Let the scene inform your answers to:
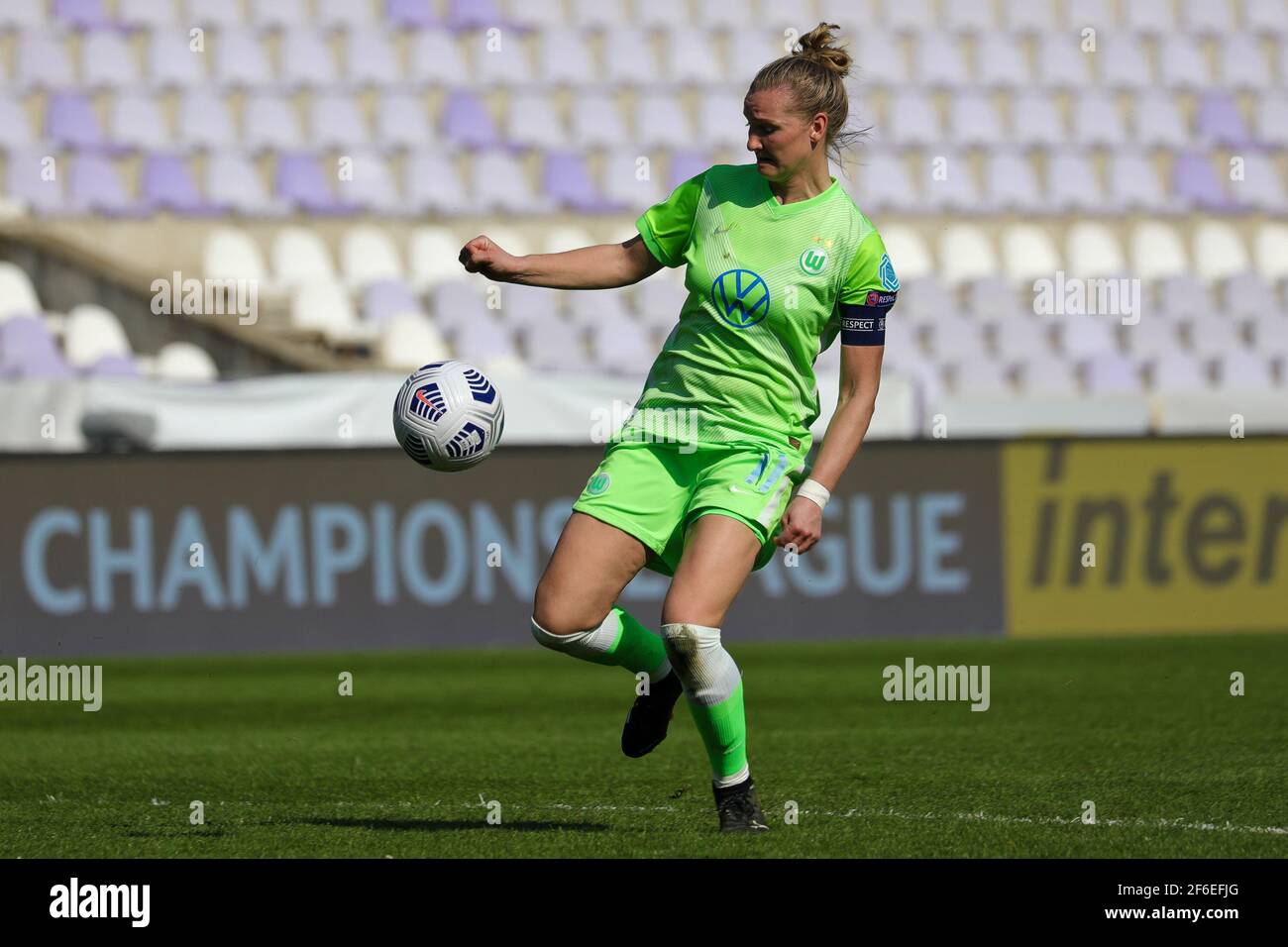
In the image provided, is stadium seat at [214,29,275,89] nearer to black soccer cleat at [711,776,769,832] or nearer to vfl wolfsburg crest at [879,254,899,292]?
vfl wolfsburg crest at [879,254,899,292]

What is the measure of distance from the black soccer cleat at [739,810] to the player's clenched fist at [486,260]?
5.33 feet

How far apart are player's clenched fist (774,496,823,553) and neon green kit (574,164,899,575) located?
17 centimetres

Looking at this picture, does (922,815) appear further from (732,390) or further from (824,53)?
(824,53)

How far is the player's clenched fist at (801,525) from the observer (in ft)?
18.7

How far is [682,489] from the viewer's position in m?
6.10

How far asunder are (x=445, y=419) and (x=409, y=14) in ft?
54.1

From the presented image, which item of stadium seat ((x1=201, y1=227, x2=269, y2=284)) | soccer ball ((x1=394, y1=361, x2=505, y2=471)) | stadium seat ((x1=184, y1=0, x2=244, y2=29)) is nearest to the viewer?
soccer ball ((x1=394, y1=361, x2=505, y2=471))

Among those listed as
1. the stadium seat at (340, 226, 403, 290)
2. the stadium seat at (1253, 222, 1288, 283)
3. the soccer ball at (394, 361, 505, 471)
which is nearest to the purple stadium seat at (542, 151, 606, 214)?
the stadium seat at (340, 226, 403, 290)

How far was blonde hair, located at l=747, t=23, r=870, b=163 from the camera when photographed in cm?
581

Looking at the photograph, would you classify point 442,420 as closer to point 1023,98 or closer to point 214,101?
point 214,101

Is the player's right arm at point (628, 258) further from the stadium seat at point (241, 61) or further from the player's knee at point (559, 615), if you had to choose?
the stadium seat at point (241, 61)

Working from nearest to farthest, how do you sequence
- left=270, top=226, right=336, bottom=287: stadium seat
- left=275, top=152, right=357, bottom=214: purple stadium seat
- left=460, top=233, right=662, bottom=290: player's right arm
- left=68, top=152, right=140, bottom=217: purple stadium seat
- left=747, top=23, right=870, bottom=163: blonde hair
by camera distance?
left=747, top=23, right=870, bottom=163: blonde hair < left=460, top=233, right=662, bottom=290: player's right arm < left=270, top=226, right=336, bottom=287: stadium seat < left=68, top=152, right=140, bottom=217: purple stadium seat < left=275, top=152, right=357, bottom=214: purple stadium seat

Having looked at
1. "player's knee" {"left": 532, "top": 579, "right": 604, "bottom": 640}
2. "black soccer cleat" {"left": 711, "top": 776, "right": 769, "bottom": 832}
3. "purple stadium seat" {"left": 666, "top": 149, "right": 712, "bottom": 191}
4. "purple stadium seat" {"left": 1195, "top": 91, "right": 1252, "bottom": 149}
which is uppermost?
"purple stadium seat" {"left": 1195, "top": 91, "right": 1252, "bottom": 149}
